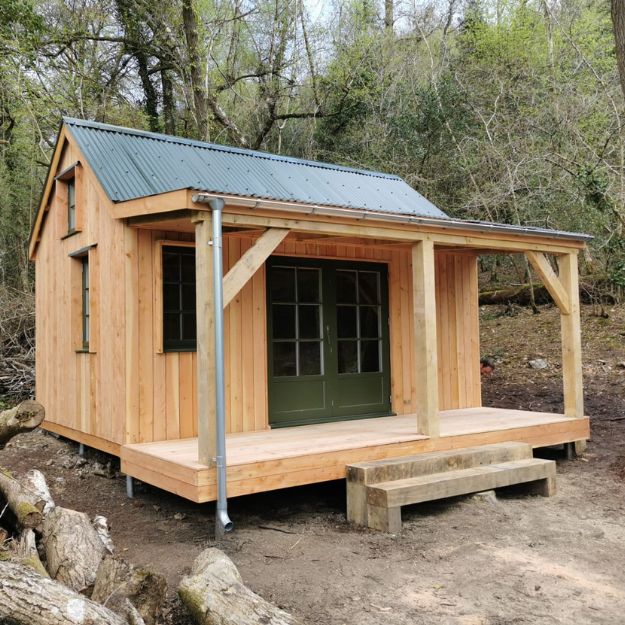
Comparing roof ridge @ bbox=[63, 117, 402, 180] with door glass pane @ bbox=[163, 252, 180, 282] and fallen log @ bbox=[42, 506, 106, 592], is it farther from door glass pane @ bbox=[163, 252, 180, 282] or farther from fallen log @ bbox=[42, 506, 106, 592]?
fallen log @ bbox=[42, 506, 106, 592]

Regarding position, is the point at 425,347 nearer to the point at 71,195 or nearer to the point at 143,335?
the point at 143,335

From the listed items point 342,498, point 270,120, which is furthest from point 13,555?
point 270,120

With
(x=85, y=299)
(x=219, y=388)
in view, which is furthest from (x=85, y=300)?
(x=219, y=388)

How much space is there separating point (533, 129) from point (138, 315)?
967cm

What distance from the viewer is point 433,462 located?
544cm

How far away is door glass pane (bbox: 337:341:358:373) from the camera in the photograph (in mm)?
7215

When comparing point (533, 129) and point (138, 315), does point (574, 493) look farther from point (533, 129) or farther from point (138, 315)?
point (533, 129)

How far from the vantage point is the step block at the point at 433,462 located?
5055 millimetres

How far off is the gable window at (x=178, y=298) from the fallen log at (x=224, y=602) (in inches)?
119

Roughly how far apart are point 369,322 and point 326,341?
684 mm

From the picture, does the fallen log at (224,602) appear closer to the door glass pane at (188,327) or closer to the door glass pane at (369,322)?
the door glass pane at (188,327)

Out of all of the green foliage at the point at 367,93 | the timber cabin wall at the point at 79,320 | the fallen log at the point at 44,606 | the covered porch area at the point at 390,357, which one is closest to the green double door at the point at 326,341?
the covered porch area at the point at 390,357

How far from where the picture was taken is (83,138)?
264 inches

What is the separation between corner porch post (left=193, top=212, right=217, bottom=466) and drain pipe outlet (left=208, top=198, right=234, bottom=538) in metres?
0.10
